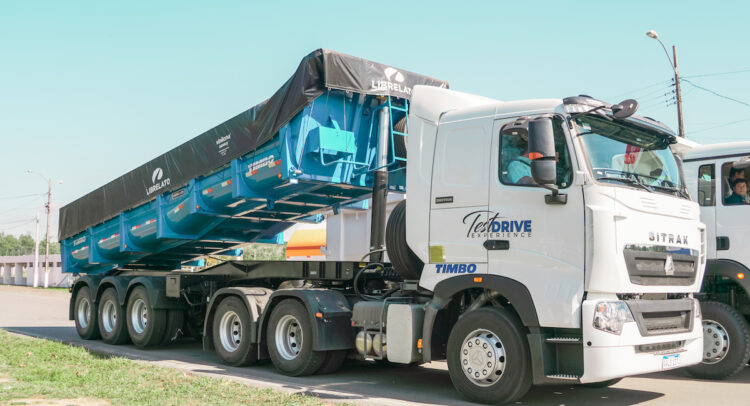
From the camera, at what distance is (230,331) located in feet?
33.7

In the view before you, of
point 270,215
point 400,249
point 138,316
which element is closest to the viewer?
point 400,249

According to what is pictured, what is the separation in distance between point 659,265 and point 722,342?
2939mm

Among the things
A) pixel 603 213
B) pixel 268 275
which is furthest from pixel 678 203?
pixel 268 275

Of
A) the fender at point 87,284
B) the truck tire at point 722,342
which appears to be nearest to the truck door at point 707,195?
the truck tire at point 722,342

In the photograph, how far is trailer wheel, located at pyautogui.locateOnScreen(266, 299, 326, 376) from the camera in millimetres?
8805

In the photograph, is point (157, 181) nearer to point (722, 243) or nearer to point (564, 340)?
point (564, 340)

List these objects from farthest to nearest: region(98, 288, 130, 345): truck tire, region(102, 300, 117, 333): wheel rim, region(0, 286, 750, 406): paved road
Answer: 1. region(102, 300, 117, 333): wheel rim
2. region(98, 288, 130, 345): truck tire
3. region(0, 286, 750, 406): paved road

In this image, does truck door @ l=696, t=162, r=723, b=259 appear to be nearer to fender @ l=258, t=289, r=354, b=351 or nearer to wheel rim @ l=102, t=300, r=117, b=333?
fender @ l=258, t=289, r=354, b=351

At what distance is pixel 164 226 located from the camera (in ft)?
38.8

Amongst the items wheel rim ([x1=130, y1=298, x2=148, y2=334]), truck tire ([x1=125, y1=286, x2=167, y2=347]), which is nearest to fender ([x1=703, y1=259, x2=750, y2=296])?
truck tire ([x1=125, y1=286, x2=167, y2=347])

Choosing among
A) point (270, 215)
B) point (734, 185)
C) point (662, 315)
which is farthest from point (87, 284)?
point (734, 185)

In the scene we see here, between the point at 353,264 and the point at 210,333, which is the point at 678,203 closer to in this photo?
the point at 353,264

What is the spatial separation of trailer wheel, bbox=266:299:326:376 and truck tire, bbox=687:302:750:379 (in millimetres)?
4712

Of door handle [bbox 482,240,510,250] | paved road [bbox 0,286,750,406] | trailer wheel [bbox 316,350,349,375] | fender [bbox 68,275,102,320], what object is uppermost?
door handle [bbox 482,240,510,250]
